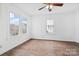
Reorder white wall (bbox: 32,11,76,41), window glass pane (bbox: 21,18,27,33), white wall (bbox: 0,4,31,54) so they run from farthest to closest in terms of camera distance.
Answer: window glass pane (bbox: 21,18,27,33), white wall (bbox: 32,11,76,41), white wall (bbox: 0,4,31,54)

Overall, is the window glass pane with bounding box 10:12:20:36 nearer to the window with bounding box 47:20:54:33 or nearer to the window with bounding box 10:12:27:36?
the window with bounding box 10:12:27:36

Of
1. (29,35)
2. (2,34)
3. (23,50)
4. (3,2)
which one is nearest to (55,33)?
(29,35)

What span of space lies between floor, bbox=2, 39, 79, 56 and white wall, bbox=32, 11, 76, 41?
11 cm

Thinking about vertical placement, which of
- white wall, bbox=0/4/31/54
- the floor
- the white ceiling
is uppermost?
Answer: the white ceiling

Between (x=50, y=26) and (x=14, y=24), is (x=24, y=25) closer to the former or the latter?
(x=14, y=24)

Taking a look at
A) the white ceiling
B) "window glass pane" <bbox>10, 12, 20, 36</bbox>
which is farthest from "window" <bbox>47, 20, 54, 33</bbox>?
"window glass pane" <bbox>10, 12, 20, 36</bbox>

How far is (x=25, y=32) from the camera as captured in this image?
6.68 ft

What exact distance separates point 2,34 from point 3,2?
58 cm

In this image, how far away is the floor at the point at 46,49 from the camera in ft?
6.07

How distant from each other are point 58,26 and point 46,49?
52 centimetres

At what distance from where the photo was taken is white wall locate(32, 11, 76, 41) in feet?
6.28

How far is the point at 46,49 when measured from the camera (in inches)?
75.3

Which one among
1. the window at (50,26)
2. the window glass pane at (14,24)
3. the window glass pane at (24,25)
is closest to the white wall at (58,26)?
the window at (50,26)

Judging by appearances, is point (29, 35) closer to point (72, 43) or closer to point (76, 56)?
point (72, 43)
